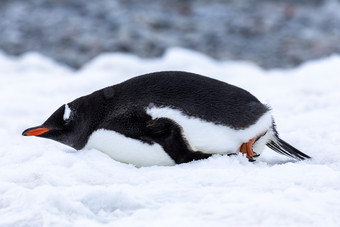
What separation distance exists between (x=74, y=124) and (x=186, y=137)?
0.59 m

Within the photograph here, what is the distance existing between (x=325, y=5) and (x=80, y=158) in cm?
710

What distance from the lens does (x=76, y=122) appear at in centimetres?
254

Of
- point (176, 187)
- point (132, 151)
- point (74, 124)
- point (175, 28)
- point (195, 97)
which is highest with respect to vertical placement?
point (175, 28)

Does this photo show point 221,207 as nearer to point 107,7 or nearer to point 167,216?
point 167,216

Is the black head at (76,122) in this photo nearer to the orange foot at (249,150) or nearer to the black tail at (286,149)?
the orange foot at (249,150)

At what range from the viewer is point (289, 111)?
379 cm

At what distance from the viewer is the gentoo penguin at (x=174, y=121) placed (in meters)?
2.26

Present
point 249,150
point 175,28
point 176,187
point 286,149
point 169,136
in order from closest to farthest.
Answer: point 176,187 < point 169,136 < point 249,150 < point 286,149 < point 175,28

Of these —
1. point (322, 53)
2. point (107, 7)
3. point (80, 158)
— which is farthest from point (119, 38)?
point (80, 158)

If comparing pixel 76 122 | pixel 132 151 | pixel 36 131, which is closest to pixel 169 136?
pixel 132 151

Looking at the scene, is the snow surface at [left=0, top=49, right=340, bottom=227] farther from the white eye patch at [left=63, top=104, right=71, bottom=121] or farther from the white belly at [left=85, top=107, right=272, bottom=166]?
the white eye patch at [left=63, top=104, right=71, bottom=121]

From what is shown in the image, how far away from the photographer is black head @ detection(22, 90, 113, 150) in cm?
247

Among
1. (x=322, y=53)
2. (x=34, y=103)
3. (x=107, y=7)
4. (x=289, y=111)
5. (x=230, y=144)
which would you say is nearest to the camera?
(x=230, y=144)

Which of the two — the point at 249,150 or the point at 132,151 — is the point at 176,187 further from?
the point at 249,150
